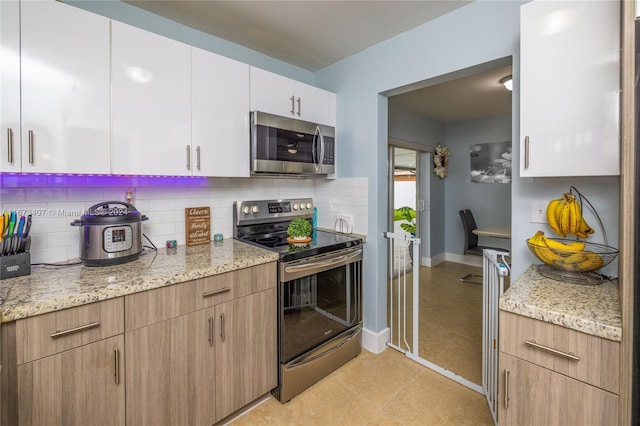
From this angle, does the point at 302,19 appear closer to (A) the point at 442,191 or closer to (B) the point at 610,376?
(B) the point at 610,376

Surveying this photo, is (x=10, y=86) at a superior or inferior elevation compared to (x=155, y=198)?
superior

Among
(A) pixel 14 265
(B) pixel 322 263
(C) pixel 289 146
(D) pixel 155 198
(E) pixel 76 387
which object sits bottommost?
(E) pixel 76 387

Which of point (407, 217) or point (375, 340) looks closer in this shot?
point (375, 340)

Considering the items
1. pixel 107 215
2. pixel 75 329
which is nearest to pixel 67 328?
pixel 75 329

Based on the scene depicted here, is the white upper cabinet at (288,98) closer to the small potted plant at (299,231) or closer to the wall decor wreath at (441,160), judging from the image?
the small potted plant at (299,231)

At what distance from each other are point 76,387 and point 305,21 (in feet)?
7.78

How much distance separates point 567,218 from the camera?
1.44 meters

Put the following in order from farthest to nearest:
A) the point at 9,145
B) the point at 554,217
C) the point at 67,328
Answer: the point at 554,217, the point at 9,145, the point at 67,328

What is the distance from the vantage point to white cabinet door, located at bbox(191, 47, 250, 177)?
184 cm

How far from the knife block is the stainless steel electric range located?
3.79 feet

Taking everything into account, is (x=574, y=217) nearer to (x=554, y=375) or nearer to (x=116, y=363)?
(x=554, y=375)

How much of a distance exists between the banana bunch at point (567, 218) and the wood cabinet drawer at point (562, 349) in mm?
636

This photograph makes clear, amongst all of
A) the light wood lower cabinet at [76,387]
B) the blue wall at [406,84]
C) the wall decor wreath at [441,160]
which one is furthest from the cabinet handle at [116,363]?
the wall decor wreath at [441,160]

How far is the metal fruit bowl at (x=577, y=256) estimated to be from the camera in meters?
1.30
